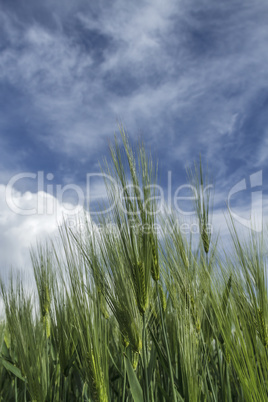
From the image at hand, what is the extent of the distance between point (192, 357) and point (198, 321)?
0.22 meters

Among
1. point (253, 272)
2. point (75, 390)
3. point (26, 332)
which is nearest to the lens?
point (253, 272)

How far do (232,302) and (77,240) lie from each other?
0.66 m

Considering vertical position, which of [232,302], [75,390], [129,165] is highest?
[129,165]

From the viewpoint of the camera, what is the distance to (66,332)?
1828mm

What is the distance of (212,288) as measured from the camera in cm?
145

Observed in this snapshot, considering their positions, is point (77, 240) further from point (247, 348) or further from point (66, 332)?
point (247, 348)

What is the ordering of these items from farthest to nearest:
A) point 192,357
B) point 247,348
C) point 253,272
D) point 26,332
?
1. point 26,332
2. point 253,272
3. point 192,357
4. point 247,348

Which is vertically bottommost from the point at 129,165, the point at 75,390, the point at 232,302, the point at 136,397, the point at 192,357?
the point at 75,390

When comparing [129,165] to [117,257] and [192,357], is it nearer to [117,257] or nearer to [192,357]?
[117,257]

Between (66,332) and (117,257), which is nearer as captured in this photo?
(117,257)

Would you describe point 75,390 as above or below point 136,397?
below

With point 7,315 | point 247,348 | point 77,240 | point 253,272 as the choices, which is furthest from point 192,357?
point 7,315

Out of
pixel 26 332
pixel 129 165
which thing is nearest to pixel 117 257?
pixel 129 165

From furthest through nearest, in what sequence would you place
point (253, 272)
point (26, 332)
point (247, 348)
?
1. point (26, 332)
2. point (253, 272)
3. point (247, 348)
